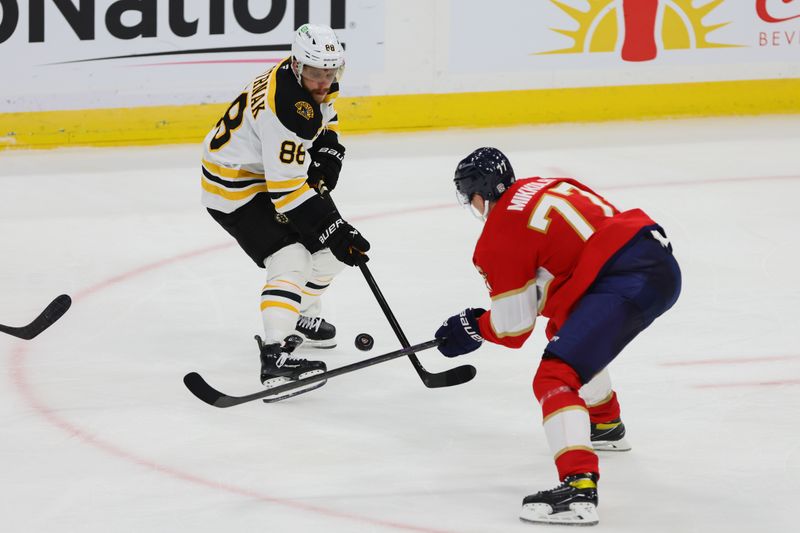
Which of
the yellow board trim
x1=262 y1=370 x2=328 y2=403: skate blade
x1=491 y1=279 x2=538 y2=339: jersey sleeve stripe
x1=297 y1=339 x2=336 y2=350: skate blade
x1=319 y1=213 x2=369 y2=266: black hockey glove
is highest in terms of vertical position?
x1=491 y1=279 x2=538 y2=339: jersey sleeve stripe

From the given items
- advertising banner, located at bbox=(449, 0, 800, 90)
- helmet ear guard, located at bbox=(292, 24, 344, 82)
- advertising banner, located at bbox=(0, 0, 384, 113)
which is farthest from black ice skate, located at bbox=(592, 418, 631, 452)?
advertising banner, located at bbox=(449, 0, 800, 90)

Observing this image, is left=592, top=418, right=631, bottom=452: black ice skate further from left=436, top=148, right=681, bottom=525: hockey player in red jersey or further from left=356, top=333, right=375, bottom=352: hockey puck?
left=356, top=333, right=375, bottom=352: hockey puck

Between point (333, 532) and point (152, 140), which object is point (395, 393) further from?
point (152, 140)

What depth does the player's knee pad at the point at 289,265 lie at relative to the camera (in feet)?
14.0

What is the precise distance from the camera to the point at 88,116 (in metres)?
7.43

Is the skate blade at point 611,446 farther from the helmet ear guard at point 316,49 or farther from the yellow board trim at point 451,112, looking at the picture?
the yellow board trim at point 451,112

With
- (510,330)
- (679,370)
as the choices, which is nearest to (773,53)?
(679,370)

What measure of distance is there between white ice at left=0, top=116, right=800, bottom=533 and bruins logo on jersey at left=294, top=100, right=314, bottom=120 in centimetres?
88

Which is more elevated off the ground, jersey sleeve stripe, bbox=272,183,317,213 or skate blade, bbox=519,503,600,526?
jersey sleeve stripe, bbox=272,183,317,213

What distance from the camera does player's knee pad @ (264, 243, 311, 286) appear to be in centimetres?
427

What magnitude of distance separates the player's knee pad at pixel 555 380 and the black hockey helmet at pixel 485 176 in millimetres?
438

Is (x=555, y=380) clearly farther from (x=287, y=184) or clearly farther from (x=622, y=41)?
(x=622, y=41)

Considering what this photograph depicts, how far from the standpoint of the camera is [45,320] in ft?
14.4

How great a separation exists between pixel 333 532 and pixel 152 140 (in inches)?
186
